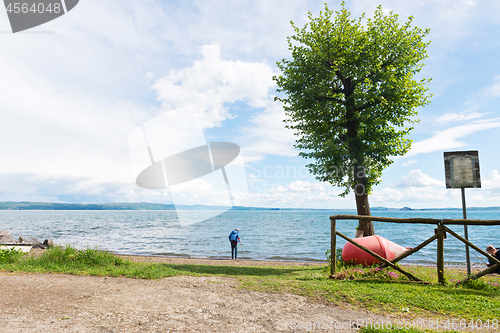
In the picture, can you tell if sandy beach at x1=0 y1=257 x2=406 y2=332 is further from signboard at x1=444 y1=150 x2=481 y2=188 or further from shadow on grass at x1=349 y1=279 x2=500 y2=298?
signboard at x1=444 y1=150 x2=481 y2=188

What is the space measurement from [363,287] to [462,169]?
17.3ft

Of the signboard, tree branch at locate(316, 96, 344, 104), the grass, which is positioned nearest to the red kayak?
the grass

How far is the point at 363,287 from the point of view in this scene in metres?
8.15

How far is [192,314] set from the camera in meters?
5.90

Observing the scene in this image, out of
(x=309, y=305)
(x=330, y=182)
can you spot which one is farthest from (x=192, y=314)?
(x=330, y=182)

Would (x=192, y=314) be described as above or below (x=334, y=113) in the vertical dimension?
below

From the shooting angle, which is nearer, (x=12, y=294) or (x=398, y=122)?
(x=12, y=294)

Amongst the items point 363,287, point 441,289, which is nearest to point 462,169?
point 441,289

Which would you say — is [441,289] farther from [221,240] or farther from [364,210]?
[221,240]

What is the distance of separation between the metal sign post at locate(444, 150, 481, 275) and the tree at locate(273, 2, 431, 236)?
12.8 feet

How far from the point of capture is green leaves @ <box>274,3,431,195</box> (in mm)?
13664

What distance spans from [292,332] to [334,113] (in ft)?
38.6

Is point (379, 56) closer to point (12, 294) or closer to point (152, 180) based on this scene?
point (152, 180)

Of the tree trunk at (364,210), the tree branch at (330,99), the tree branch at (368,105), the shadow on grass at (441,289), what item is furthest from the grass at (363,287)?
the tree branch at (330,99)
